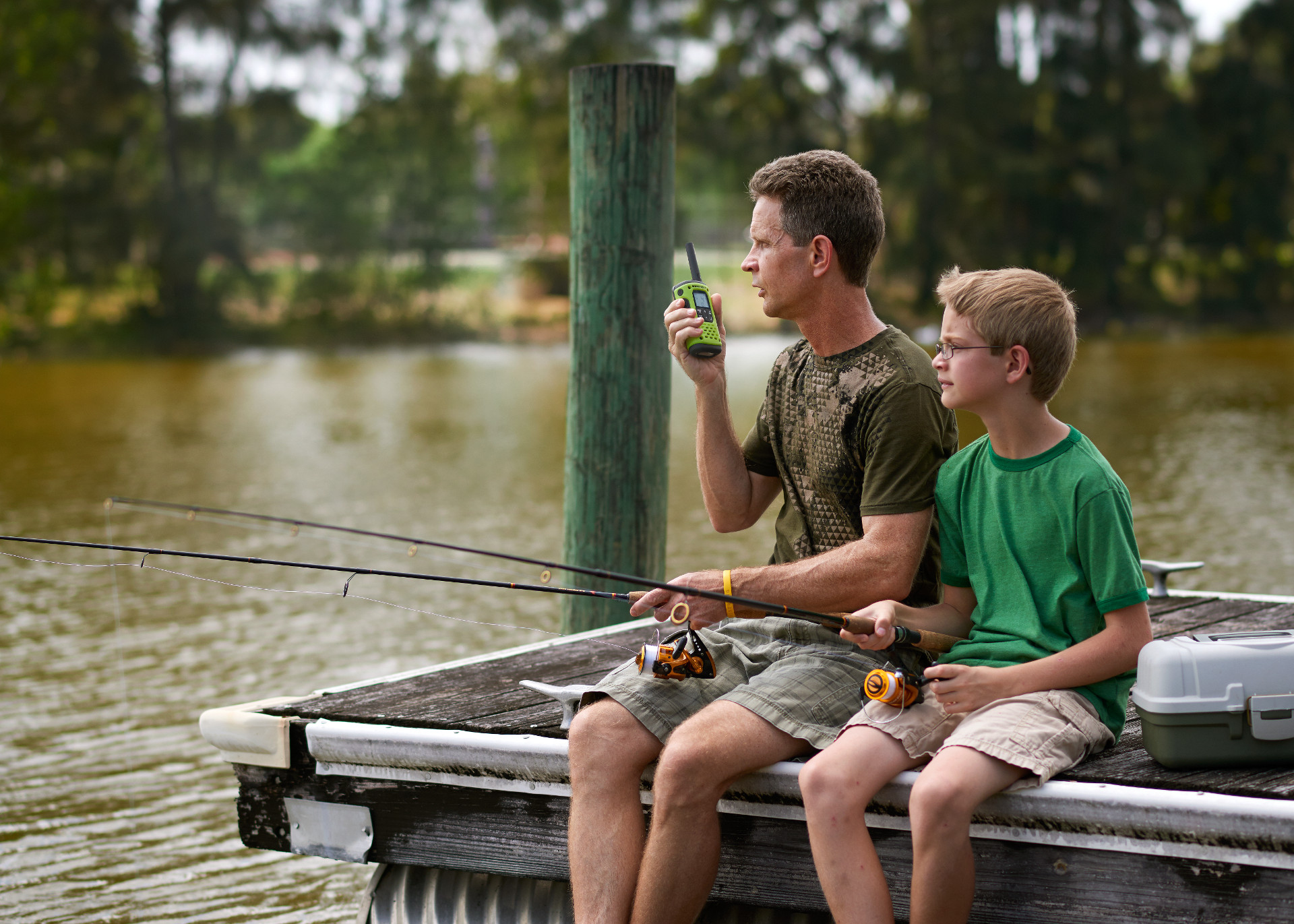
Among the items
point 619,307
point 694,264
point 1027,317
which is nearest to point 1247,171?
point 619,307

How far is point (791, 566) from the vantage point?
293 cm

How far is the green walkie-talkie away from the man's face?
0.43 feet

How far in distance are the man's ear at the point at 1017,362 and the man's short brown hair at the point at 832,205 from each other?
1.34ft

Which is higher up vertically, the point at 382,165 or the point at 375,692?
the point at 382,165

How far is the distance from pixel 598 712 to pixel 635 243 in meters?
2.04

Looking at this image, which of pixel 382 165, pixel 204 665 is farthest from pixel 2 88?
pixel 204 665

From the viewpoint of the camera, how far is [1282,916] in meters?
2.43

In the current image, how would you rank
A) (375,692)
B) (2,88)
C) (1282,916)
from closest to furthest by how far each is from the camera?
(1282,916) < (375,692) < (2,88)

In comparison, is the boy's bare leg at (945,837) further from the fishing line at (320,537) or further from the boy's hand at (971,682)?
the fishing line at (320,537)

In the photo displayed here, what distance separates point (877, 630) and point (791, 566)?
11.4 inches

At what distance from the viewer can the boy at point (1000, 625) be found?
99.0 inches

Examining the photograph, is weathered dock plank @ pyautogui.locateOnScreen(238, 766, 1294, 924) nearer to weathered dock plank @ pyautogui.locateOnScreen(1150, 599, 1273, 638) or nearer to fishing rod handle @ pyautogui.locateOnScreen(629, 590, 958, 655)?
fishing rod handle @ pyautogui.locateOnScreen(629, 590, 958, 655)

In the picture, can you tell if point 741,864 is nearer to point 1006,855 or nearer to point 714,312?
point 1006,855

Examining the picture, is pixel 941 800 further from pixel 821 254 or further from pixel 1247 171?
pixel 1247 171
